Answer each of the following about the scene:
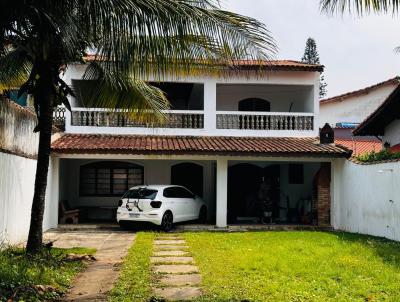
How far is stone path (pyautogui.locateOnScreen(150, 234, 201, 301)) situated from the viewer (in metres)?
7.76

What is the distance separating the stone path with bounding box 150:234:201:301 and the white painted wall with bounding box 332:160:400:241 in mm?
5471

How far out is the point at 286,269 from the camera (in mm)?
9430

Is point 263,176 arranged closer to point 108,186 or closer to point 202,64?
point 108,186

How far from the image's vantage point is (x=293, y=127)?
20.4 meters

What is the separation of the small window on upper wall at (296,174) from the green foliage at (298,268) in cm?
746

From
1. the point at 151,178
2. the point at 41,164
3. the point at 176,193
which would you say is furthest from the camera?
the point at 151,178

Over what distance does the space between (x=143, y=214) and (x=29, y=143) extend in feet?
14.3

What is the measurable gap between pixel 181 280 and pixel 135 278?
2.55ft

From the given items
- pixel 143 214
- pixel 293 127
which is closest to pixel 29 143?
pixel 143 214

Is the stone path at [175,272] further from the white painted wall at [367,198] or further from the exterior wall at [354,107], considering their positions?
the exterior wall at [354,107]

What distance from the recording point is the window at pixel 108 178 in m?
21.5

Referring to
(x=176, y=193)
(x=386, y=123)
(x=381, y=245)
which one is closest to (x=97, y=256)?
(x=381, y=245)

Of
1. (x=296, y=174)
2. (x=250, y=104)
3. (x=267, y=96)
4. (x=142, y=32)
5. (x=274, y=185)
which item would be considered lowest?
(x=274, y=185)

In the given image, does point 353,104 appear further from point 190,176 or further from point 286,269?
point 286,269
